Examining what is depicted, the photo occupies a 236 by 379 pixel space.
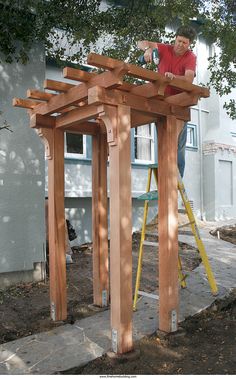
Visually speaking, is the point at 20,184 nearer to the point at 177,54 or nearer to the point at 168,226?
the point at 168,226

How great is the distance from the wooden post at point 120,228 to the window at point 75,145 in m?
6.33

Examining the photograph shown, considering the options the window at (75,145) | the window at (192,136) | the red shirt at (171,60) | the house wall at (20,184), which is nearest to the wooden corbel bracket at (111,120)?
the red shirt at (171,60)

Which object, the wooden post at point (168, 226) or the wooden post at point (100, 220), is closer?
the wooden post at point (168, 226)

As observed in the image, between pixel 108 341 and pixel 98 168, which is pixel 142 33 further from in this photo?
pixel 108 341

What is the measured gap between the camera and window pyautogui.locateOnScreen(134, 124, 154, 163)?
459 inches

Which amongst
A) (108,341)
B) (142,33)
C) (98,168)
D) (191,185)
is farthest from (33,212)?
(191,185)

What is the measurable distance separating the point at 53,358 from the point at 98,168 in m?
2.38

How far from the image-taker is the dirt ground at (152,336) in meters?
3.33

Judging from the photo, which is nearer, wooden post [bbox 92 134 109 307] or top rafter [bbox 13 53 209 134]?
top rafter [bbox 13 53 209 134]

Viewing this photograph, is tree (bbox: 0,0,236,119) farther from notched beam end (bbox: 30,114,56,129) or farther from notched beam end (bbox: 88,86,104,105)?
notched beam end (bbox: 88,86,104,105)

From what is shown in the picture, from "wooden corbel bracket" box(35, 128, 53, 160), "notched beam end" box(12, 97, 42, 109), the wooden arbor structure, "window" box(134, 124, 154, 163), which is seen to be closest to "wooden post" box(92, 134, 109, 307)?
the wooden arbor structure

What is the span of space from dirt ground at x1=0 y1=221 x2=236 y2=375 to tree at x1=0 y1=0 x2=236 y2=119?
3668 millimetres

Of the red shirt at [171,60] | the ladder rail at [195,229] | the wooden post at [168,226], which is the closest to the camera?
the wooden post at [168,226]

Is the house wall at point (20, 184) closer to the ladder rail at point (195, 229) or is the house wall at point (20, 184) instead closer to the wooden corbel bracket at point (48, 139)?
the wooden corbel bracket at point (48, 139)
